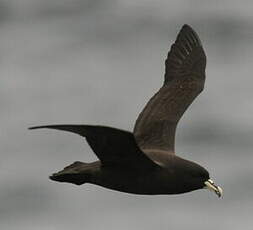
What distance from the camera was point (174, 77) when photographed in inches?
668

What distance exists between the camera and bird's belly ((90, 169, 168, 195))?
46.5 ft

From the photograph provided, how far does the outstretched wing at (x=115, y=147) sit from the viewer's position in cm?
1344

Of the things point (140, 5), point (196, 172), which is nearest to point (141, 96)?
point (140, 5)

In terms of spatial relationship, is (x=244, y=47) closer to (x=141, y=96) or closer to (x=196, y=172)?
(x=141, y=96)

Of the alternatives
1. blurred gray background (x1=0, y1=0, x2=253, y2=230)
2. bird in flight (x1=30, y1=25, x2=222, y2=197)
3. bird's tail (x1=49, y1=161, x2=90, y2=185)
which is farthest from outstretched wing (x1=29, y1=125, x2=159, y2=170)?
blurred gray background (x1=0, y1=0, x2=253, y2=230)

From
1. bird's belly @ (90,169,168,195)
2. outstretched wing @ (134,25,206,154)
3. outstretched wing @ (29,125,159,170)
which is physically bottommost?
bird's belly @ (90,169,168,195)

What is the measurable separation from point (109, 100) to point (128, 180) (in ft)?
50.3

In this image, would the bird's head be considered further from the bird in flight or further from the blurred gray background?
the blurred gray background

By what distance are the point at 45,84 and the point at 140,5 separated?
5796mm

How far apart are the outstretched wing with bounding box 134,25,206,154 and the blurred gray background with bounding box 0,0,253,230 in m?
8.24

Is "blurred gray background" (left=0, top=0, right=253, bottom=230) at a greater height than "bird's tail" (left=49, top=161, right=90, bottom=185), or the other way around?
"blurred gray background" (left=0, top=0, right=253, bottom=230)

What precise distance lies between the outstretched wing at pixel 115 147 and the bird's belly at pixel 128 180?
2.6 inches

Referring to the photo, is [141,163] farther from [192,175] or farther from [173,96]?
[173,96]

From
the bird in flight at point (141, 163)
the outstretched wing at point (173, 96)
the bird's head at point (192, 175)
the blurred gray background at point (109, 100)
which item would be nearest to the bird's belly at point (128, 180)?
the bird in flight at point (141, 163)
